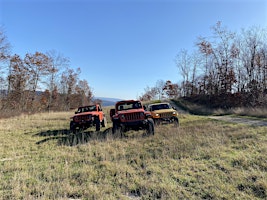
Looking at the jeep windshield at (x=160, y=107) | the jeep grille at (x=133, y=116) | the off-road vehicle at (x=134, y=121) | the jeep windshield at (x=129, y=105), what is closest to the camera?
the off-road vehicle at (x=134, y=121)

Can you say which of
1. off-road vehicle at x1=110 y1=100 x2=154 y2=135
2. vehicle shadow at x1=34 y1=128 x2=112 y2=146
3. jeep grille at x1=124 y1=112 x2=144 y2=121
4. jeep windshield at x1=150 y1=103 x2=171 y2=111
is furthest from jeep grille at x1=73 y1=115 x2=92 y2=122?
jeep windshield at x1=150 y1=103 x2=171 y2=111

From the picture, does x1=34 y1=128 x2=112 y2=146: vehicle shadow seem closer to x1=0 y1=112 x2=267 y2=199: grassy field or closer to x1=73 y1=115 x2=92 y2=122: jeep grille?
x1=73 y1=115 x2=92 y2=122: jeep grille

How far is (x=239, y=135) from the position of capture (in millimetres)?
7613

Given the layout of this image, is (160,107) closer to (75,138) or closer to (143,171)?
(75,138)

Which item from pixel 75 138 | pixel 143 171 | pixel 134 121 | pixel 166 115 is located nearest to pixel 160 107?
pixel 166 115

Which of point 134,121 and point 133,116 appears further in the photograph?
point 133,116

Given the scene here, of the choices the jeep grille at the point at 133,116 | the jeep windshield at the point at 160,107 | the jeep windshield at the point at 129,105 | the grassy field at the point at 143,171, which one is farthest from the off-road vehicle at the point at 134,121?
the jeep windshield at the point at 160,107

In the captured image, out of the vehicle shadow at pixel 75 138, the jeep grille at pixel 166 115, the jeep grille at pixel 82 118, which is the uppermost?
the jeep grille at pixel 166 115

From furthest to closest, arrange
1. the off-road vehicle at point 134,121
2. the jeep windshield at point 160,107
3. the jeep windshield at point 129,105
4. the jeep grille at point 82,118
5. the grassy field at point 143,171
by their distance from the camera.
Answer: the jeep windshield at point 160,107 < the jeep grille at point 82,118 < the jeep windshield at point 129,105 < the off-road vehicle at point 134,121 < the grassy field at point 143,171

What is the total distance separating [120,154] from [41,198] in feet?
9.85

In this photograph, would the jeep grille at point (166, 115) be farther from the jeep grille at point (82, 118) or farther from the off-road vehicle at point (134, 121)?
the jeep grille at point (82, 118)

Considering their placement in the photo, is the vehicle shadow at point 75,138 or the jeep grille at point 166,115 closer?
the vehicle shadow at point 75,138

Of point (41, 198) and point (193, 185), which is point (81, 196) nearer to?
point (41, 198)

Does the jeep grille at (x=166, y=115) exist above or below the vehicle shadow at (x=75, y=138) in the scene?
above
